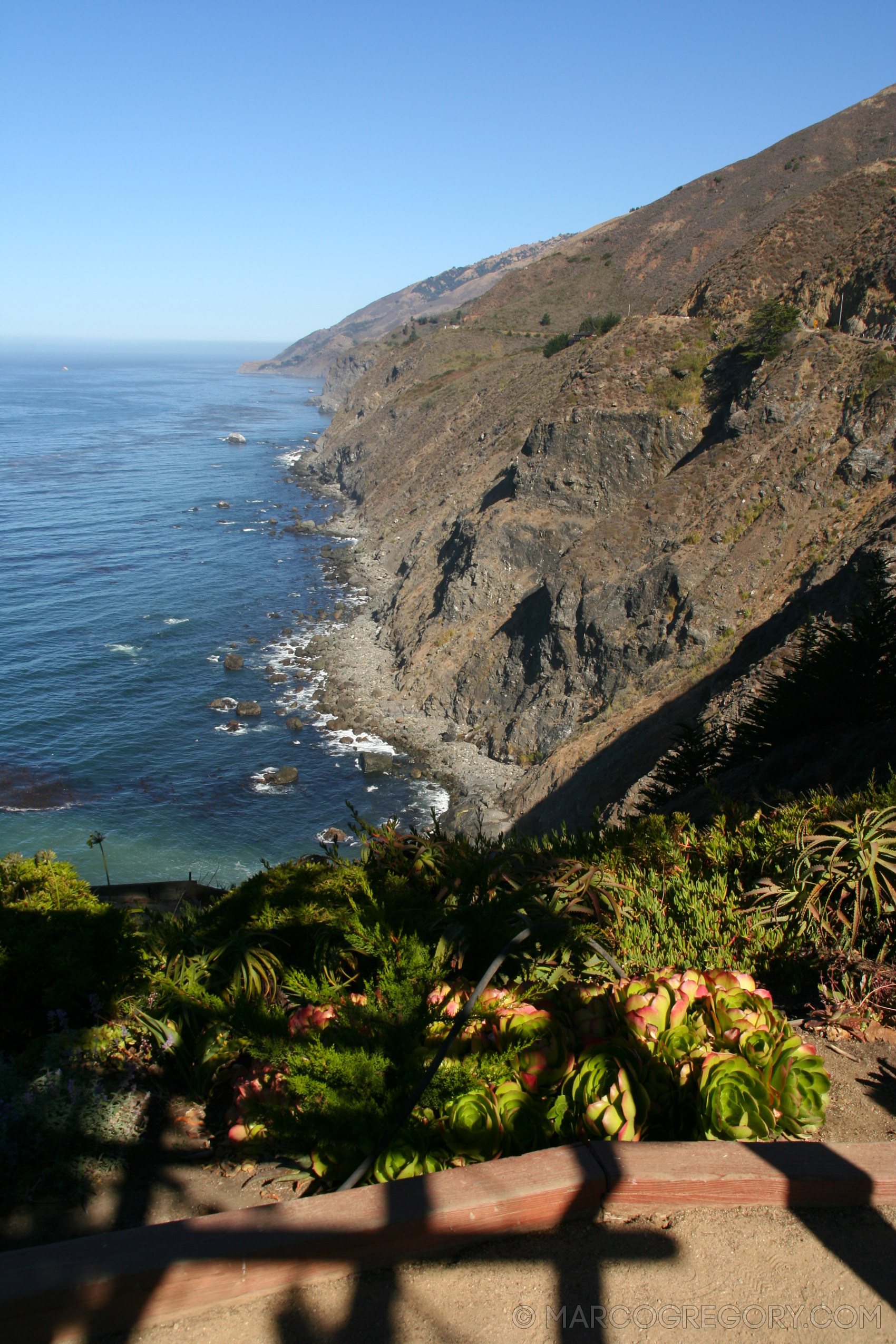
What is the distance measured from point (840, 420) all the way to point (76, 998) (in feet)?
101

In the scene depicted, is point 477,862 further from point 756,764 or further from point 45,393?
point 45,393

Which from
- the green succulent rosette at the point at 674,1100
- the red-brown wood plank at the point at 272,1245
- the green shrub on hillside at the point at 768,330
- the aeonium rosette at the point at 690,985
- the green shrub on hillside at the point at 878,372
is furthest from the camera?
the green shrub on hillside at the point at 768,330

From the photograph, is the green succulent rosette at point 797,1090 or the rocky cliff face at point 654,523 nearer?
the green succulent rosette at point 797,1090

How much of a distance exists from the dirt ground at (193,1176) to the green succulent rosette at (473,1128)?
690 millimetres

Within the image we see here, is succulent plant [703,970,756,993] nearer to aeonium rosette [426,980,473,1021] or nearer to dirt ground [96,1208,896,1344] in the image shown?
dirt ground [96,1208,896,1344]

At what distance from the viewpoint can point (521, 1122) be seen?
310 cm

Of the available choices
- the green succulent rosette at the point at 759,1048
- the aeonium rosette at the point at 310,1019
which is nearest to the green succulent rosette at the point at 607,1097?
the green succulent rosette at the point at 759,1048

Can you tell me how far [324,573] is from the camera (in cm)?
5453

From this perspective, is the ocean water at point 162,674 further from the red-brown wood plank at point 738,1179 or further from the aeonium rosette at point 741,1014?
the red-brown wood plank at point 738,1179

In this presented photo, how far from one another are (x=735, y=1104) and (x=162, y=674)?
40319 mm

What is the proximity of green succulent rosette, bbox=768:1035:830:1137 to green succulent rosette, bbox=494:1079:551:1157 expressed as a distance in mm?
880

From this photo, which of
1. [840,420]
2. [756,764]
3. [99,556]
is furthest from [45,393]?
[756,764]

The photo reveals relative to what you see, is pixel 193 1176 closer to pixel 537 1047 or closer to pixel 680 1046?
pixel 537 1047

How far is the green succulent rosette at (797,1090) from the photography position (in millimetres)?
3080
